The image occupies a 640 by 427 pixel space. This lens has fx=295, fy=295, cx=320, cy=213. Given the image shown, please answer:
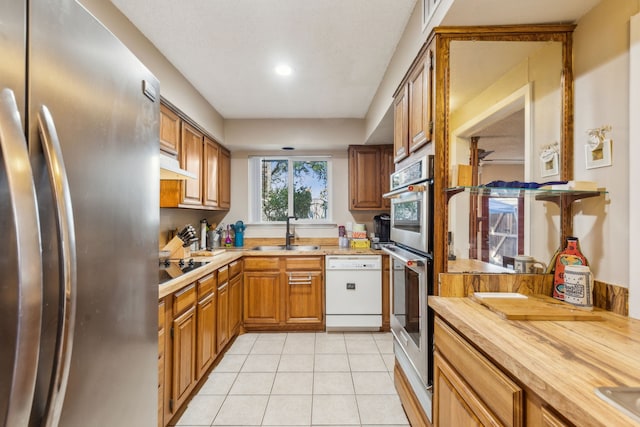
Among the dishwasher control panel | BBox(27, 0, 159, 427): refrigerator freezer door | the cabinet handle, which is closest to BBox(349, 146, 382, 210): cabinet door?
the dishwasher control panel

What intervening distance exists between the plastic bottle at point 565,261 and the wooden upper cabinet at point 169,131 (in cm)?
241

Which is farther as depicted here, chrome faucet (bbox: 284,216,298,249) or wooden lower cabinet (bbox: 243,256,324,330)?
chrome faucet (bbox: 284,216,298,249)

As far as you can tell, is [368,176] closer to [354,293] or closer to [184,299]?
[354,293]

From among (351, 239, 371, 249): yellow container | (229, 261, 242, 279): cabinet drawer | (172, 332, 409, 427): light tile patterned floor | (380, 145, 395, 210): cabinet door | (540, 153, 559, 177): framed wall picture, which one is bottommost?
(172, 332, 409, 427): light tile patterned floor

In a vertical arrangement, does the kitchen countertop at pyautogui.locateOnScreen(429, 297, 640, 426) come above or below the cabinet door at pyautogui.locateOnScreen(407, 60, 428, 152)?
below

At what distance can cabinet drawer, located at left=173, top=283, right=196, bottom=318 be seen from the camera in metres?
1.71

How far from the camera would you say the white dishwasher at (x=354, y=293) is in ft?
10.2

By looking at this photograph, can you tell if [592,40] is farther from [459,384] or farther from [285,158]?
[285,158]

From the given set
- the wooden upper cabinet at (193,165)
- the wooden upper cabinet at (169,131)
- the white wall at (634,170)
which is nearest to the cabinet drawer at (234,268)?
the wooden upper cabinet at (193,165)

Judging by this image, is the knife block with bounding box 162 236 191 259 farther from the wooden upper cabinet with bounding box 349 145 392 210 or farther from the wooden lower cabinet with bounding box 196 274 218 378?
the wooden upper cabinet with bounding box 349 145 392 210

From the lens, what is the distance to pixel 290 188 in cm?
390

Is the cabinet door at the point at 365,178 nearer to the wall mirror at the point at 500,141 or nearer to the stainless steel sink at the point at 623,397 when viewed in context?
the wall mirror at the point at 500,141

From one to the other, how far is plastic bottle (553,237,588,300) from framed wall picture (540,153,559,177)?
0.31 metres

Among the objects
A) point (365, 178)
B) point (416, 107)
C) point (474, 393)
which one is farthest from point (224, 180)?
point (474, 393)
